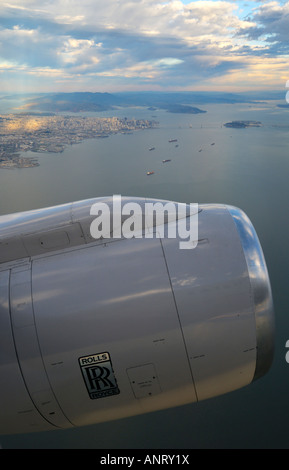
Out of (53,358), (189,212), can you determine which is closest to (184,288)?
(189,212)

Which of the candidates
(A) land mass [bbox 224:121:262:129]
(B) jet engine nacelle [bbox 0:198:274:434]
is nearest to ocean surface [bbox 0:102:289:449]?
(A) land mass [bbox 224:121:262:129]

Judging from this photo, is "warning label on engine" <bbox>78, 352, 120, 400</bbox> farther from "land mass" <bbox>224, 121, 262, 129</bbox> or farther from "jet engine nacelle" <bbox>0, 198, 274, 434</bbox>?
"land mass" <bbox>224, 121, 262, 129</bbox>

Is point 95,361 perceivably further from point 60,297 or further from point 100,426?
point 100,426

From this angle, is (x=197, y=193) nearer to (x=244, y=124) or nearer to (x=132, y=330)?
(x=132, y=330)

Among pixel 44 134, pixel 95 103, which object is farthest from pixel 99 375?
pixel 95 103

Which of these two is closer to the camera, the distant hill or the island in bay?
the island in bay

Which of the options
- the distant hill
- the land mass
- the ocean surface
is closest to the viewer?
the ocean surface
